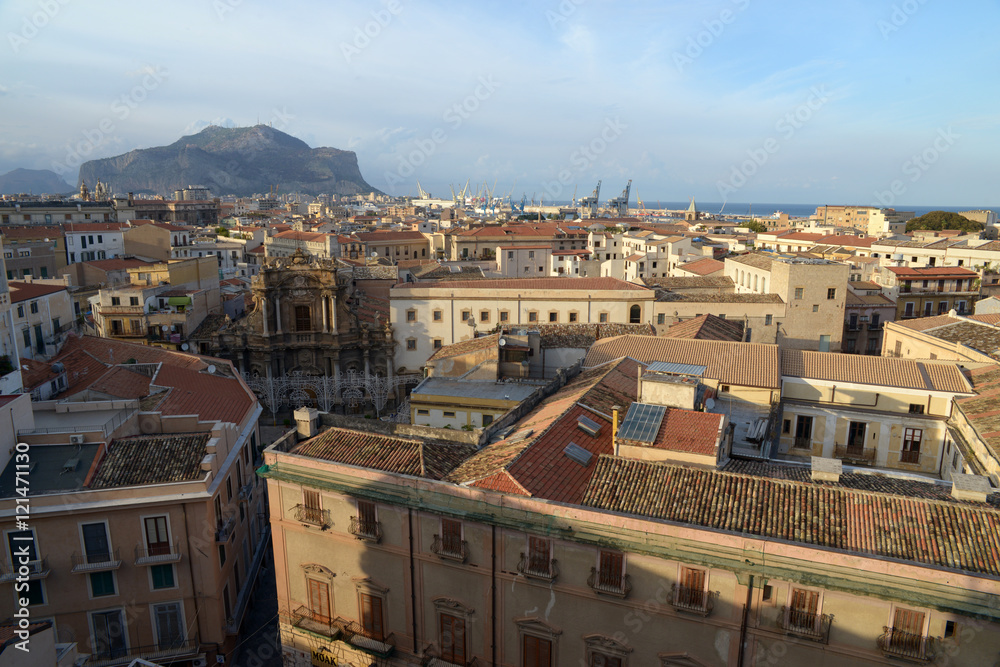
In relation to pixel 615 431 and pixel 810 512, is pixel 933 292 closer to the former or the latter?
pixel 615 431

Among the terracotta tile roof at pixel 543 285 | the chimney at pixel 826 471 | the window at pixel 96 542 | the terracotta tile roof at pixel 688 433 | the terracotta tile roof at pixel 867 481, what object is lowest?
the window at pixel 96 542

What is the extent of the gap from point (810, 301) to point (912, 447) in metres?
20.5

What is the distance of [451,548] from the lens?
57.0ft

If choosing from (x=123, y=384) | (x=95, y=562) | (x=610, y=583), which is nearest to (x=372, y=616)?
(x=610, y=583)

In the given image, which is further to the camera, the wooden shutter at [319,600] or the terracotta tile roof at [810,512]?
the wooden shutter at [319,600]

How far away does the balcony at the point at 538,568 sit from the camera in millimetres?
16094

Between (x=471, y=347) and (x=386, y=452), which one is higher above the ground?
(x=471, y=347)

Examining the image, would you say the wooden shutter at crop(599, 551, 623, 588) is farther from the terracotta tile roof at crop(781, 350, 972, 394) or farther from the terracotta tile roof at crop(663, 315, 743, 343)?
the terracotta tile roof at crop(663, 315, 743, 343)

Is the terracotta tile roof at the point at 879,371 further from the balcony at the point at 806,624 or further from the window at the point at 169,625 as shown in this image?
the window at the point at 169,625

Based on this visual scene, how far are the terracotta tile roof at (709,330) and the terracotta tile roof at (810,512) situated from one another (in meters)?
16.8

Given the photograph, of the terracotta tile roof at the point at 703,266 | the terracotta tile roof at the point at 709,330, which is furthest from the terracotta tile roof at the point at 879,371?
the terracotta tile roof at the point at 703,266

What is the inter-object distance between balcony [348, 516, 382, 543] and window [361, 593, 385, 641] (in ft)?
6.34

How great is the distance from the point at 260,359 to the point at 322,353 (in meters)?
4.27

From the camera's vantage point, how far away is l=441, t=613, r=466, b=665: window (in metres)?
17.8
